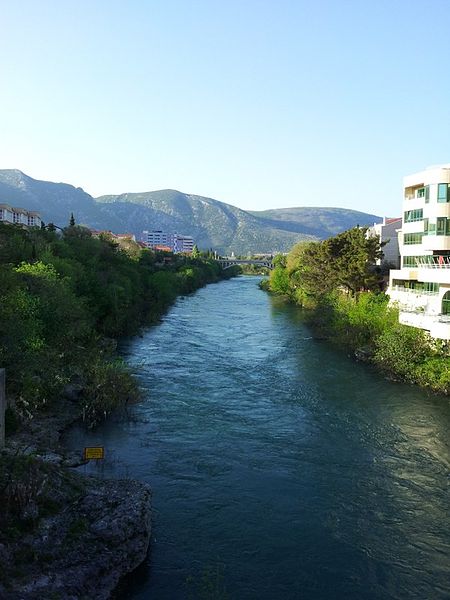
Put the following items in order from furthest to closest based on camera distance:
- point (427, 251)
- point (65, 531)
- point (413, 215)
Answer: point (413, 215) → point (427, 251) → point (65, 531)

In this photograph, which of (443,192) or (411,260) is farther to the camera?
(411,260)

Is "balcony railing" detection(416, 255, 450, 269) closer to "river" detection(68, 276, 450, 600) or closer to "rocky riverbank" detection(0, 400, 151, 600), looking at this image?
"river" detection(68, 276, 450, 600)

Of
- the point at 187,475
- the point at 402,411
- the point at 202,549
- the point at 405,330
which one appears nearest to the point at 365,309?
the point at 405,330

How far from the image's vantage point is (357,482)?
19.0 m

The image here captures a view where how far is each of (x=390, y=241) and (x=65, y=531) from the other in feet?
174

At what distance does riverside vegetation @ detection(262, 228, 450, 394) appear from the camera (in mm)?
32906

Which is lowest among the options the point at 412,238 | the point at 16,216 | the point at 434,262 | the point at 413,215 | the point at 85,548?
the point at 85,548

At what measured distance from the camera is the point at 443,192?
36.0m

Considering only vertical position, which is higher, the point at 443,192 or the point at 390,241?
the point at 443,192

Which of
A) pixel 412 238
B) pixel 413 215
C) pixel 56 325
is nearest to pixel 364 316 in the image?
pixel 412 238

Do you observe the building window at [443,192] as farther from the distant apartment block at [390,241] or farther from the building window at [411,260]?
the distant apartment block at [390,241]

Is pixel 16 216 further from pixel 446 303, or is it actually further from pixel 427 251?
pixel 446 303

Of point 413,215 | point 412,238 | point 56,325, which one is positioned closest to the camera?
point 56,325

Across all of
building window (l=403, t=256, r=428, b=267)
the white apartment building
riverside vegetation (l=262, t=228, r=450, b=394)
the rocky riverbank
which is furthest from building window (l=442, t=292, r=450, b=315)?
the rocky riverbank
